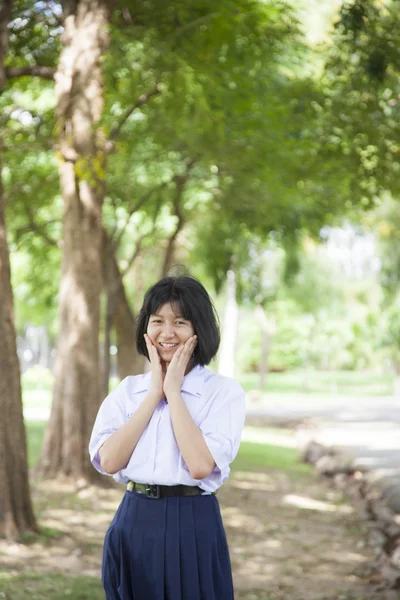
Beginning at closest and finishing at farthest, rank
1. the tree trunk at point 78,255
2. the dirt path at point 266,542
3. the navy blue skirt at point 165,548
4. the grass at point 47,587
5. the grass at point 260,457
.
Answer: the navy blue skirt at point 165,548, the grass at point 47,587, the dirt path at point 266,542, the tree trunk at point 78,255, the grass at point 260,457

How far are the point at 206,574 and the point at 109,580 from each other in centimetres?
38

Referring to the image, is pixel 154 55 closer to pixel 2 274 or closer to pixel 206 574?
pixel 2 274

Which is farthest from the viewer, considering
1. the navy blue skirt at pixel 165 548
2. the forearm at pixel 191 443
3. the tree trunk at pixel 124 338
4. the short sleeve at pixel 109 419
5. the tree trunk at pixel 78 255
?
the tree trunk at pixel 124 338

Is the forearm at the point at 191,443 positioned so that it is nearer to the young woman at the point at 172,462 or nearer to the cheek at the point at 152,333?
the young woman at the point at 172,462

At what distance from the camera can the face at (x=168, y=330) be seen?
3.34m

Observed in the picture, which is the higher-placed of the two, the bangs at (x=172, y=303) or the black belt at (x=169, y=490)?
the bangs at (x=172, y=303)

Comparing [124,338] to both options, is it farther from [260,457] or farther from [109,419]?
[109,419]

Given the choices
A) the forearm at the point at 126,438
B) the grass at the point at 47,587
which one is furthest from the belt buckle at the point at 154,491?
the grass at the point at 47,587

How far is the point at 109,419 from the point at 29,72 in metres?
7.67

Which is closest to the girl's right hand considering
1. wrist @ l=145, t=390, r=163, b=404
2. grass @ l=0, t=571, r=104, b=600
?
wrist @ l=145, t=390, r=163, b=404

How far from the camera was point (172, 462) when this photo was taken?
3203mm

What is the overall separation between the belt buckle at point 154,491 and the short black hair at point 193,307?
52 cm

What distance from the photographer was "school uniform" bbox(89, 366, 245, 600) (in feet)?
10.5

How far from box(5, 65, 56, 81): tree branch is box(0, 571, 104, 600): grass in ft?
18.1
